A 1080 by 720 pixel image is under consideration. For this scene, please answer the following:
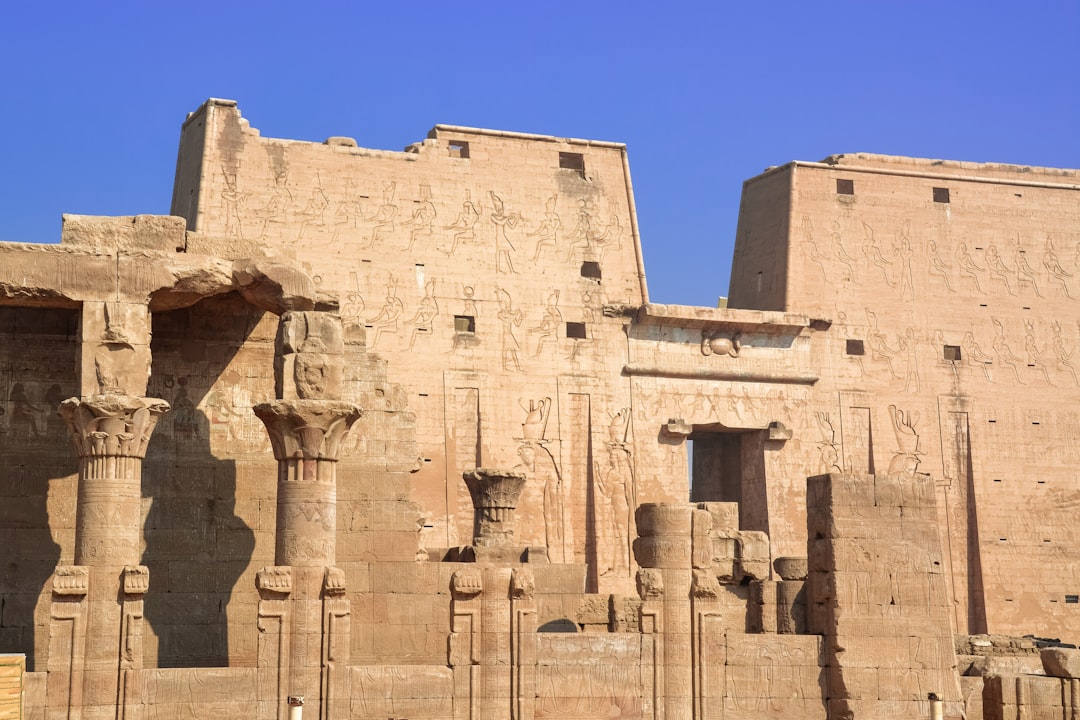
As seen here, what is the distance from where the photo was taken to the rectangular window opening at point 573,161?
31188 mm

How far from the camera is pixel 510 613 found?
17.3 meters

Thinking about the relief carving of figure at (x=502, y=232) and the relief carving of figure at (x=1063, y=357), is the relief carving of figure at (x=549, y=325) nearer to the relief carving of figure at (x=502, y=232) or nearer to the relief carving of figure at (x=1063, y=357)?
the relief carving of figure at (x=502, y=232)

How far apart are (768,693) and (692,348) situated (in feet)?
44.9

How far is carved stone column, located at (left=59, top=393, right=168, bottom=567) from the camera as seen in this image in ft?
55.7

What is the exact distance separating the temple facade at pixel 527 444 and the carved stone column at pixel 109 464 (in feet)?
0.13

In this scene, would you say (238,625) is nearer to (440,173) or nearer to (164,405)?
(164,405)

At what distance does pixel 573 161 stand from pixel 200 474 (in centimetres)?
1366

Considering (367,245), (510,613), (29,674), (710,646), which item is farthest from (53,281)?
(367,245)

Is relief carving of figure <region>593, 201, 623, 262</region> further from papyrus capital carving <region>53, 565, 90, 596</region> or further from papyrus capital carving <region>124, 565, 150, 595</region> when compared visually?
papyrus capital carving <region>53, 565, 90, 596</region>

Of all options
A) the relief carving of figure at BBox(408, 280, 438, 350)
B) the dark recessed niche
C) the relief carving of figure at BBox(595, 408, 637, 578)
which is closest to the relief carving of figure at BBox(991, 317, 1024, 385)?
the relief carving of figure at BBox(595, 408, 637, 578)

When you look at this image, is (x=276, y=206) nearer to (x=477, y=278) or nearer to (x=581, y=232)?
(x=477, y=278)

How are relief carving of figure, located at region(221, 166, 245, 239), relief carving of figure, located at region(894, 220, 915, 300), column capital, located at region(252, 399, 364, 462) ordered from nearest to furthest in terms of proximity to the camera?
1. column capital, located at region(252, 399, 364, 462)
2. relief carving of figure, located at region(221, 166, 245, 239)
3. relief carving of figure, located at region(894, 220, 915, 300)

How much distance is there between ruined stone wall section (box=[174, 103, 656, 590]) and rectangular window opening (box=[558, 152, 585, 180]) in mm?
28

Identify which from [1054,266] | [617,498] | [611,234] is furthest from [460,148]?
[1054,266]
